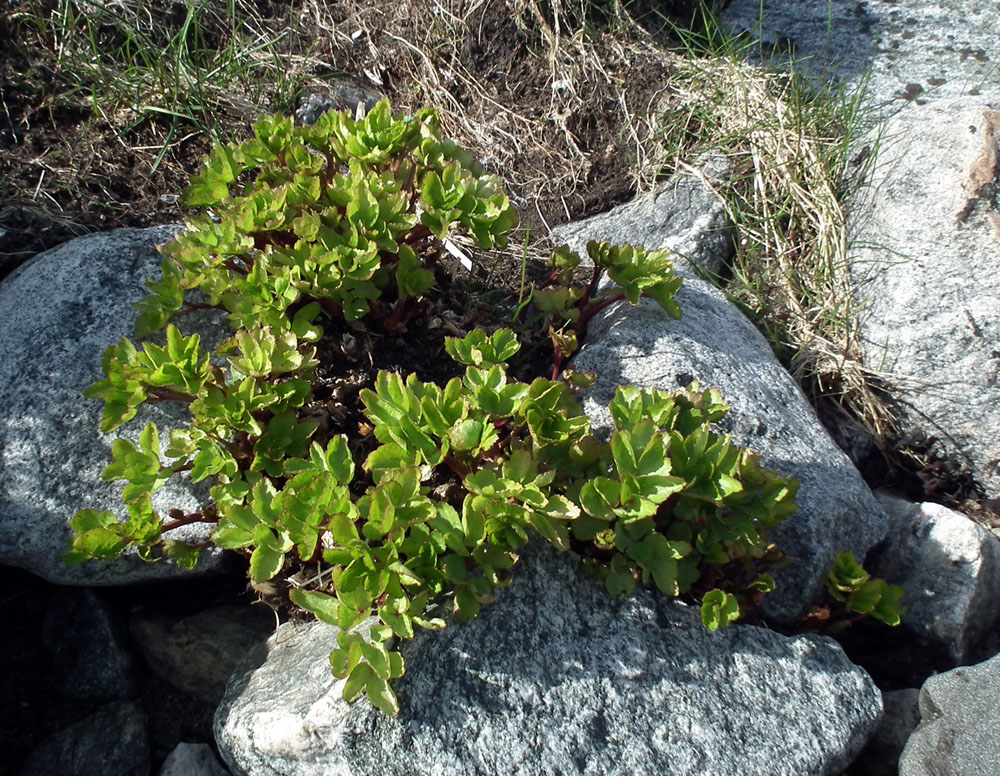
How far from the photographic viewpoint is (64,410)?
8.50ft

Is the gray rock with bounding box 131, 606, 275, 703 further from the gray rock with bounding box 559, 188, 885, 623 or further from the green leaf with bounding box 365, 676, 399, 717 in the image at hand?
the gray rock with bounding box 559, 188, 885, 623

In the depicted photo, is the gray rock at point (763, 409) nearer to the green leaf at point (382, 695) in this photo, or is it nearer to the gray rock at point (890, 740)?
the gray rock at point (890, 740)

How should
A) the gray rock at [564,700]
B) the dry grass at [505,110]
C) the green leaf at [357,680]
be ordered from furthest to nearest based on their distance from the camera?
the dry grass at [505,110], the gray rock at [564,700], the green leaf at [357,680]

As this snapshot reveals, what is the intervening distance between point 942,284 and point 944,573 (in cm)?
131

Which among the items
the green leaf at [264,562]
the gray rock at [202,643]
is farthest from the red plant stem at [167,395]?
the gray rock at [202,643]

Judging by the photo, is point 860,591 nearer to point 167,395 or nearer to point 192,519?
point 192,519

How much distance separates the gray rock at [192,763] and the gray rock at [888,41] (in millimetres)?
4225

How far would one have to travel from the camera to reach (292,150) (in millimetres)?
2738

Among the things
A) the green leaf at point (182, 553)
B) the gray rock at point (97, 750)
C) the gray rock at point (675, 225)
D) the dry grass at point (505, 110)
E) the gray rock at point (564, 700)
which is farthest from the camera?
the gray rock at point (675, 225)

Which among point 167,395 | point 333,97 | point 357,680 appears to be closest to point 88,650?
point 167,395

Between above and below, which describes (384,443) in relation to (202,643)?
above

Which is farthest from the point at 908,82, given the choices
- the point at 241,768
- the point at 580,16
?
the point at 241,768

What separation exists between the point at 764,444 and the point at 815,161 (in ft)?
6.13

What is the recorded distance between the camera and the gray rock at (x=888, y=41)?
433 centimetres
